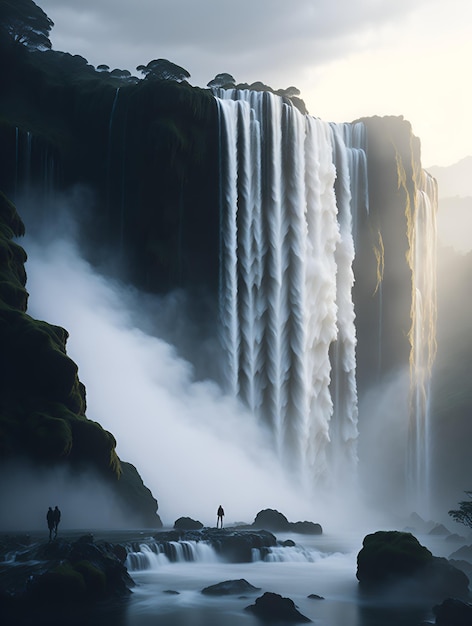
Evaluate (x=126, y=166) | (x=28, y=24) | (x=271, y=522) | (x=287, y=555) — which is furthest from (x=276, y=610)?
(x=28, y=24)

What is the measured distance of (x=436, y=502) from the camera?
90.4 metres

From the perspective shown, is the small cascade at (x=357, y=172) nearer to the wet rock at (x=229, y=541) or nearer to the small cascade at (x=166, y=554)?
the wet rock at (x=229, y=541)

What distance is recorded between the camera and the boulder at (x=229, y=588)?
30719 millimetres

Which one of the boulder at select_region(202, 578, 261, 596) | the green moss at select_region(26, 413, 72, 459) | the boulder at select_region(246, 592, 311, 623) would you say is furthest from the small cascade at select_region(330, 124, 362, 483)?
the boulder at select_region(246, 592, 311, 623)

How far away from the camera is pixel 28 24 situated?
83.8 metres

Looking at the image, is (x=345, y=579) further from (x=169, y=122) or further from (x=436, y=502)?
(x=436, y=502)

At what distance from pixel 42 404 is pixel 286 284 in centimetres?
3149

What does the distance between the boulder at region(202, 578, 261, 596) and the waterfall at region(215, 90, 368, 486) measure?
36322mm

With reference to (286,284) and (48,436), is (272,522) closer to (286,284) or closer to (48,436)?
(48,436)

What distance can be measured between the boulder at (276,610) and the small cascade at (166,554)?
27.4ft

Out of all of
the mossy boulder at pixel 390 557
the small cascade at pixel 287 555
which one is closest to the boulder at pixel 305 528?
the small cascade at pixel 287 555

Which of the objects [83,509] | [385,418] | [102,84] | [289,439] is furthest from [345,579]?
[385,418]

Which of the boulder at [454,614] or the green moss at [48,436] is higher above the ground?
the green moss at [48,436]

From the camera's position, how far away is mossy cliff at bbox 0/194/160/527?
41.4 m
